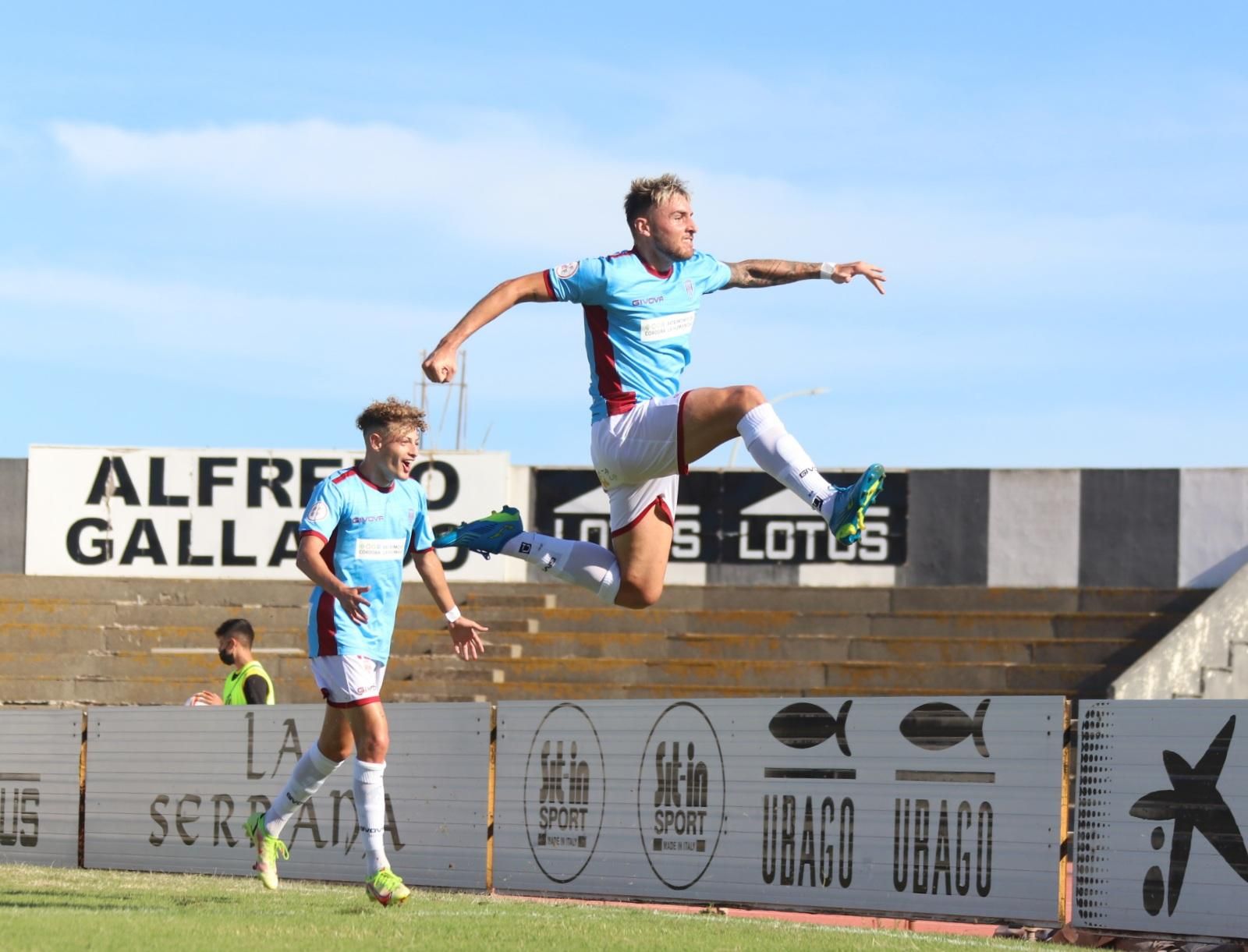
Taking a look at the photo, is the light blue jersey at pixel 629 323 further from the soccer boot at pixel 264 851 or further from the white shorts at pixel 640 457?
the soccer boot at pixel 264 851

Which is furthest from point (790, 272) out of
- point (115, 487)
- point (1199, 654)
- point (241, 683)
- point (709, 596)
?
point (115, 487)

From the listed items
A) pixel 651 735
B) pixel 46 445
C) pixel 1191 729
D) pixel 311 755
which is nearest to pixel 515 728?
pixel 651 735

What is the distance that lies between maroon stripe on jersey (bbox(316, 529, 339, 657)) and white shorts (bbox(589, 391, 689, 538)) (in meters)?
1.53

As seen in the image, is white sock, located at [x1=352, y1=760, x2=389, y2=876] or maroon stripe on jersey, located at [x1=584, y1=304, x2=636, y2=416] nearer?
maroon stripe on jersey, located at [x1=584, y1=304, x2=636, y2=416]

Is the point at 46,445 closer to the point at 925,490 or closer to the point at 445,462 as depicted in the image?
the point at 445,462

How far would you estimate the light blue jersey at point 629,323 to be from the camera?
7.49 m

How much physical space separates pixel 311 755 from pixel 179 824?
3913mm

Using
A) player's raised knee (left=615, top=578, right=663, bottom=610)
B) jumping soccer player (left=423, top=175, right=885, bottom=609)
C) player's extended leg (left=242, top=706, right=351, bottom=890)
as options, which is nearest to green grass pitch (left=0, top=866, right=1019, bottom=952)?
player's extended leg (left=242, top=706, right=351, bottom=890)

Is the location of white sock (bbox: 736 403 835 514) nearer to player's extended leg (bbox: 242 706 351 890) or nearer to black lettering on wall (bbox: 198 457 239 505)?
player's extended leg (bbox: 242 706 351 890)

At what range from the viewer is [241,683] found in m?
12.0

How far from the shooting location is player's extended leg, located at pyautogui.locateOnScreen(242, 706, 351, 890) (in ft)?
28.3

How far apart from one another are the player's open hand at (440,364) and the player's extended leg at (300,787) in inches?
102

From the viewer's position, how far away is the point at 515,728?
10.9 m

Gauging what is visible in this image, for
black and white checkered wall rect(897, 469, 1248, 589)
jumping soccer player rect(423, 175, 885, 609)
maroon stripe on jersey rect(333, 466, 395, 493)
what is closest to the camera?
jumping soccer player rect(423, 175, 885, 609)
